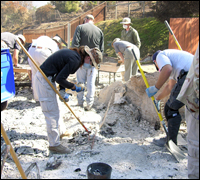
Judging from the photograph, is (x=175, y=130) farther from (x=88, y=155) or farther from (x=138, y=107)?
(x=138, y=107)

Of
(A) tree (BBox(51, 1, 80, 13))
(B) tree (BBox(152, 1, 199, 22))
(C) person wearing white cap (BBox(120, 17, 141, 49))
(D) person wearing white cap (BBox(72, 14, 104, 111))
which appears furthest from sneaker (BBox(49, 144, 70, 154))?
(A) tree (BBox(51, 1, 80, 13))

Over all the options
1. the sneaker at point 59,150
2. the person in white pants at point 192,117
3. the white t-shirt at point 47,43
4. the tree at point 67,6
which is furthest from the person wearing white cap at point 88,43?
the tree at point 67,6

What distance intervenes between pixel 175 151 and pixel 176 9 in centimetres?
1134

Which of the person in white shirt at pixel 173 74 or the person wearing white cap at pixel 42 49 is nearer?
the person in white shirt at pixel 173 74

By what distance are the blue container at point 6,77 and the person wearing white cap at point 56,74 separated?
359 mm

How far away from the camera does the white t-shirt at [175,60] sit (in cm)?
295

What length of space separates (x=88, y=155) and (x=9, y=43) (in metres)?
3.65

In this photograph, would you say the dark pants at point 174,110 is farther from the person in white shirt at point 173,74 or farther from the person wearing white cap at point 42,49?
the person wearing white cap at point 42,49

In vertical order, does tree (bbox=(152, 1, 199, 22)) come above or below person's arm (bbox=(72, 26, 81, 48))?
above

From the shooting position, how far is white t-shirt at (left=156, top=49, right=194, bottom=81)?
2.95 meters

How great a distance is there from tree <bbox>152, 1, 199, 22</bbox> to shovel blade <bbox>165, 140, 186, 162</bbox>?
1095 cm

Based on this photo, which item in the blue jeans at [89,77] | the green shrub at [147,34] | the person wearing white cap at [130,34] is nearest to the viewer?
the blue jeans at [89,77]

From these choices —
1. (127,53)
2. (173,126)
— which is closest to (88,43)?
(127,53)

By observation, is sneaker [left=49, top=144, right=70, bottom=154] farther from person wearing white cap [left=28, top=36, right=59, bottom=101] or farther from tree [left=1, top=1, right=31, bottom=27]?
tree [left=1, top=1, right=31, bottom=27]
